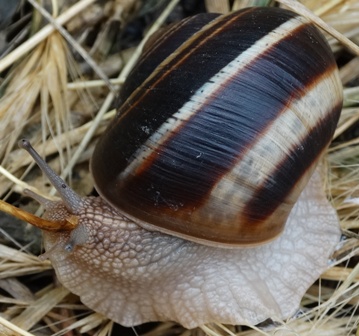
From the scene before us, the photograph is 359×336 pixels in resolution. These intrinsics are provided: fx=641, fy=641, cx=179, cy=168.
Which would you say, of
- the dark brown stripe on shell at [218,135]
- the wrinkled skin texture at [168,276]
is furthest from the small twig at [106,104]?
the dark brown stripe on shell at [218,135]

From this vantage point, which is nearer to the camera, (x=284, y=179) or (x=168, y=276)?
(x=284, y=179)

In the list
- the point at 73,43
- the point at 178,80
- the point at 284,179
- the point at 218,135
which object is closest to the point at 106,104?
the point at 73,43

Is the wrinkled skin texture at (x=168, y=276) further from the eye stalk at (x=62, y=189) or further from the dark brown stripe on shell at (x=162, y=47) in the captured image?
the dark brown stripe on shell at (x=162, y=47)

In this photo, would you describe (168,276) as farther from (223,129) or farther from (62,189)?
(223,129)

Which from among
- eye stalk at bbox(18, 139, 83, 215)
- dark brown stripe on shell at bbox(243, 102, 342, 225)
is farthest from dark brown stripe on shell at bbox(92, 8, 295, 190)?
dark brown stripe on shell at bbox(243, 102, 342, 225)

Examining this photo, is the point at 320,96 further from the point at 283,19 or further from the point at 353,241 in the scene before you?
the point at 353,241

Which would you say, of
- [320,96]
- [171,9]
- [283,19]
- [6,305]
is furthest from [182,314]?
[171,9]

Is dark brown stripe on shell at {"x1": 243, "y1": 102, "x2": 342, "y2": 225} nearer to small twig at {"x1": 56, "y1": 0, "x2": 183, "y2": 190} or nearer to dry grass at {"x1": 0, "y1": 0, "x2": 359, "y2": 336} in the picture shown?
dry grass at {"x1": 0, "y1": 0, "x2": 359, "y2": 336}
